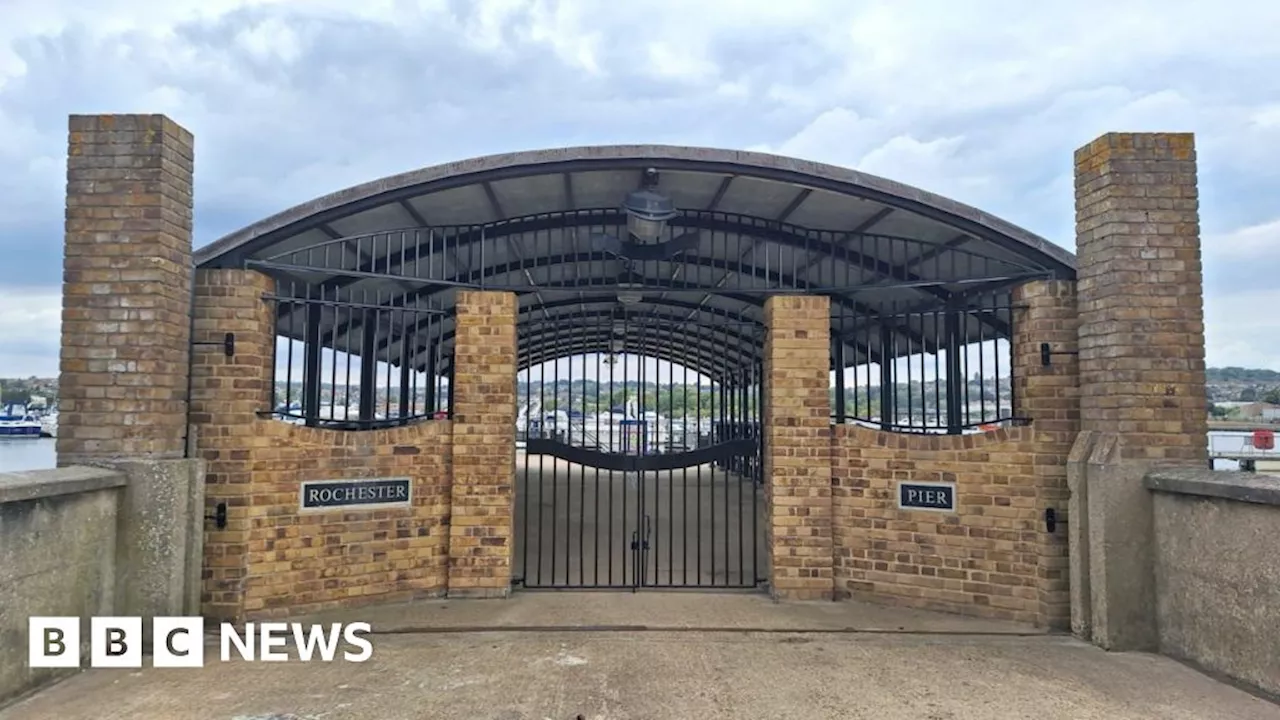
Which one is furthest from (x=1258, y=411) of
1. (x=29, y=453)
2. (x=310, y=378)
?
(x=29, y=453)

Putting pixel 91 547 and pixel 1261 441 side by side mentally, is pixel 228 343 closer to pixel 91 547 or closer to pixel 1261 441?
pixel 91 547

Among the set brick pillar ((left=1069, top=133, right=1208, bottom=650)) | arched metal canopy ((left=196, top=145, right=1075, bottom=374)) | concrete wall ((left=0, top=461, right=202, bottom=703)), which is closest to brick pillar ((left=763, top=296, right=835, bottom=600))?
arched metal canopy ((left=196, top=145, right=1075, bottom=374))

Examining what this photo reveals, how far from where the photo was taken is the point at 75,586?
173 inches

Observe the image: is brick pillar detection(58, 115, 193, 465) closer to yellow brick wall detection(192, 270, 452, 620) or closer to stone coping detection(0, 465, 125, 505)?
stone coping detection(0, 465, 125, 505)

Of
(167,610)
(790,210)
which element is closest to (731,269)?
(790,210)

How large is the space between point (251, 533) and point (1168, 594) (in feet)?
23.6

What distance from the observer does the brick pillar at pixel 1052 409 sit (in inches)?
219

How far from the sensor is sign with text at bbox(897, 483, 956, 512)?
19.5ft

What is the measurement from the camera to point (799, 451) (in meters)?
6.30

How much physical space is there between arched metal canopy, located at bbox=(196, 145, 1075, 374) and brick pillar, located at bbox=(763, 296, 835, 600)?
35 cm

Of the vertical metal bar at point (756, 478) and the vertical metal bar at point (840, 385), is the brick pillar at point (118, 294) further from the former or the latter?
the vertical metal bar at point (840, 385)

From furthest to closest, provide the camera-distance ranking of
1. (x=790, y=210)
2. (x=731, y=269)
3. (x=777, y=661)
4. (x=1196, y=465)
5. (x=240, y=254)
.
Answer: (x=731, y=269)
(x=790, y=210)
(x=240, y=254)
(x=1196, y=465)
(x=777, y=661)

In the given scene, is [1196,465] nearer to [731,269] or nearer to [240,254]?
[731,269]

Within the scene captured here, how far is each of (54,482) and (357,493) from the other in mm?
2126
